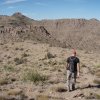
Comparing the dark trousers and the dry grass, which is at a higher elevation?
the dark trousers

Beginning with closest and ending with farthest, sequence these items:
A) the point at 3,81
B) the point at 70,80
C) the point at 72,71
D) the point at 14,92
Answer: the point at 14,92
the point at 72,71
the point at 70,80
the point at 3,81

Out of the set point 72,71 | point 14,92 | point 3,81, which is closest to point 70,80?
point 72,71

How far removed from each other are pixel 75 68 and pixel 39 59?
1717cm

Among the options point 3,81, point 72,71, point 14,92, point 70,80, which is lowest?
point 14,92

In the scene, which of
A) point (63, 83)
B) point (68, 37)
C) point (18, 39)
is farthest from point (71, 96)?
point (68, 37)

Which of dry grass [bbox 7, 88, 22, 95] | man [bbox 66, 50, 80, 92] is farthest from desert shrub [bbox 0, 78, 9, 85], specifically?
man [bbox 66, 50, 80, 92]

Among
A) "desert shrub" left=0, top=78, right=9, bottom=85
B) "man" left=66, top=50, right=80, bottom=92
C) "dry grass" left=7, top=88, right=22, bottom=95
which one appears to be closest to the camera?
"dry grass" left=7, top=88, right=22, bottom=95

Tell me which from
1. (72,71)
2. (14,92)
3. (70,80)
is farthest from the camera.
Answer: (70,80)

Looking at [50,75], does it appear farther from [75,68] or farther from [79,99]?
[79,99]

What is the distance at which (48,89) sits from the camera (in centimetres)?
1819

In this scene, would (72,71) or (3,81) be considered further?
(3,81)

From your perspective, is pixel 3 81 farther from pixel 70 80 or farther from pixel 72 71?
pixel 72 71

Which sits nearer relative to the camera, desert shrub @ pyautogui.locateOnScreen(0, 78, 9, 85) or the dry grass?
the dry grass

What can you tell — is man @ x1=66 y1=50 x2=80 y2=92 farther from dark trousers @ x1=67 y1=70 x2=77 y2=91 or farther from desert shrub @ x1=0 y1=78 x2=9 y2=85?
desert shrub @ x1=0 y1=78 x2=9 y2=85
